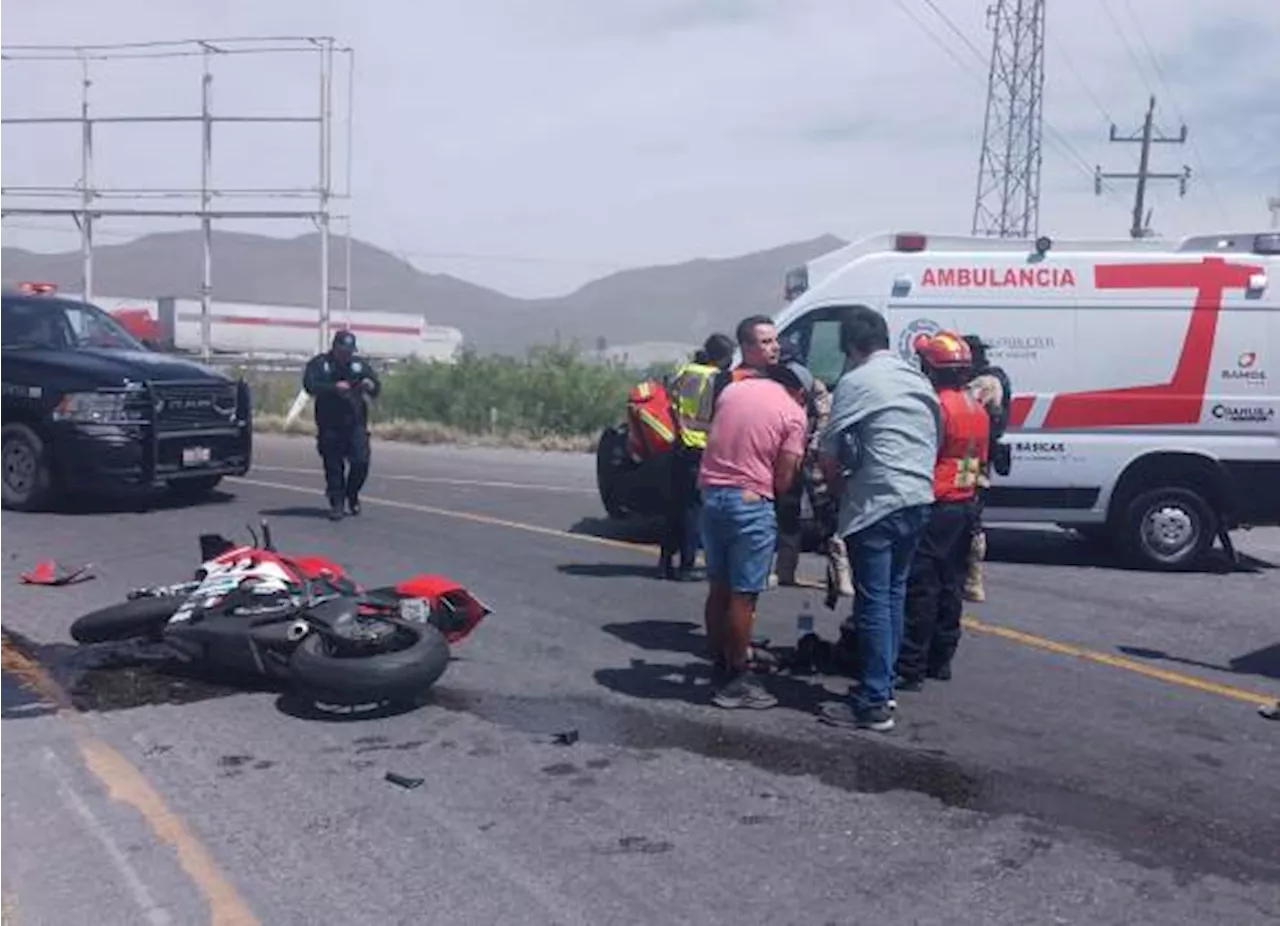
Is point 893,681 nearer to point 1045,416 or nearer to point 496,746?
point 496,746

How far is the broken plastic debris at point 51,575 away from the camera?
9.85m

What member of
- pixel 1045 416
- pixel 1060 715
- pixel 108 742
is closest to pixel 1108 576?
pixel 1045 416

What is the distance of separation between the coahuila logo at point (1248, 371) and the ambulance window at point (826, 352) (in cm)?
296

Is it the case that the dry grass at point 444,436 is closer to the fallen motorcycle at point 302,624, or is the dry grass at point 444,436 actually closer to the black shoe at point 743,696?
the fallen motorcycle at point 302,624

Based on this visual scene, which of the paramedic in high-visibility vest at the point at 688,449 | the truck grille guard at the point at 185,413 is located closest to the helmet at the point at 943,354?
the paramedic in high-visibility vest at the point at 688,449

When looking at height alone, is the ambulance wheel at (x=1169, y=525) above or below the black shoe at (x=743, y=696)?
above

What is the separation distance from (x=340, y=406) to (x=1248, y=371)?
23.9 ft

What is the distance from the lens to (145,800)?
5629mm

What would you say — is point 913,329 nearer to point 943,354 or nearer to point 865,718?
point 943,354

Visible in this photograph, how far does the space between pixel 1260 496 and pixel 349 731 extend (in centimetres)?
778

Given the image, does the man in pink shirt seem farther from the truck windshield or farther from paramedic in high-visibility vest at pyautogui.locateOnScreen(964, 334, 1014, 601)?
the truck windshield

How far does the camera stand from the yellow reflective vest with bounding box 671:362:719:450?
9.41 m

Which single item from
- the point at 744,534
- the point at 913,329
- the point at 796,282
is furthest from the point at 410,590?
the point at 796,282

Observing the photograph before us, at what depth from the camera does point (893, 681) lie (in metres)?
6.93
